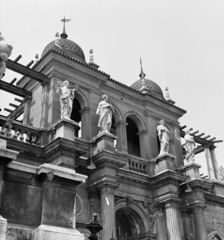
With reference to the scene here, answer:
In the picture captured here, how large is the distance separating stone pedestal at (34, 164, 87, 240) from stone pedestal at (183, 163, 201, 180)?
13143mm

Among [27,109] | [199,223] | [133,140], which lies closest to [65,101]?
[27,109]

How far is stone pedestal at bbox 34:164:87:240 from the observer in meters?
5.62

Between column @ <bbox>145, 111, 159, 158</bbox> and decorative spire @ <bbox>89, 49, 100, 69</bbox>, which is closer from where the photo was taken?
column @ <bbox>145, 111, 159, 158</bbox>

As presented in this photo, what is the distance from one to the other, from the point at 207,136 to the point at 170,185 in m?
6.77

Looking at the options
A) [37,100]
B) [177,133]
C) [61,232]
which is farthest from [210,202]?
[61,232]

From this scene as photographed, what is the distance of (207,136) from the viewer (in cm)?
2288

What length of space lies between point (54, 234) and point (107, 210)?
908cm

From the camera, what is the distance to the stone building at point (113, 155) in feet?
47.6

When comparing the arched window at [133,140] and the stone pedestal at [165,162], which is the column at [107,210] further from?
the arched window at [133,140]

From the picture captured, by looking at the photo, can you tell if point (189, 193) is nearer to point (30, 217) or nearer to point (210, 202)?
point (210, 202)

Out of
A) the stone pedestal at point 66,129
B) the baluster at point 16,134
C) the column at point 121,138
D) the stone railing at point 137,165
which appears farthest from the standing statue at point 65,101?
the stone railing at point 137,165

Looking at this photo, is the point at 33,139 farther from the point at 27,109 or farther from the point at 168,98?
the point at 168,98

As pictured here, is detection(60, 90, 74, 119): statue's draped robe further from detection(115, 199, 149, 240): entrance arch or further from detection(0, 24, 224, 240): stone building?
detection(115, 199, 149, 240): entrance arch

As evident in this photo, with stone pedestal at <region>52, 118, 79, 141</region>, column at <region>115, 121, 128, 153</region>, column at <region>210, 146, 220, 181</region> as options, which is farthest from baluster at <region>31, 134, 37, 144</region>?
column at <region>210, 146, 220, 181</region>
